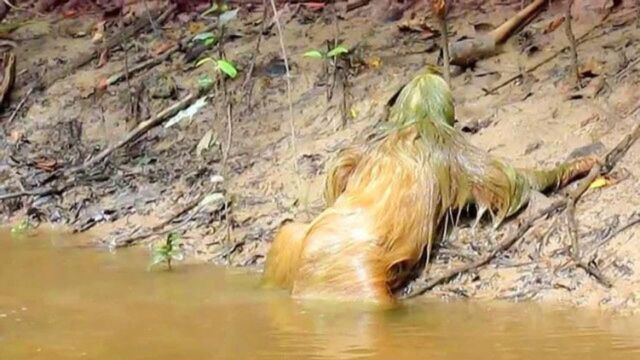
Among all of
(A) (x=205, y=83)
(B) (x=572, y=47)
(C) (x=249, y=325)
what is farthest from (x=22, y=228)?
(B) (x=572, y=47)

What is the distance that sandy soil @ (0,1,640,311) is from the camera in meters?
5.03

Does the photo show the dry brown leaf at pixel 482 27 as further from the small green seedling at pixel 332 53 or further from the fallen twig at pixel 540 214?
the fallen twig at pixel 540 214

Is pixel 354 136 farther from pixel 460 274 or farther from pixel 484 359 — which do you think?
pixel 484 359

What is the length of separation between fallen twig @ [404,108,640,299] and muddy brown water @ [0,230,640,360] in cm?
21

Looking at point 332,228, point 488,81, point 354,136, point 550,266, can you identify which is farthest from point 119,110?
point 550,266

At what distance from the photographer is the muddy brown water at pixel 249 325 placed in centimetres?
391

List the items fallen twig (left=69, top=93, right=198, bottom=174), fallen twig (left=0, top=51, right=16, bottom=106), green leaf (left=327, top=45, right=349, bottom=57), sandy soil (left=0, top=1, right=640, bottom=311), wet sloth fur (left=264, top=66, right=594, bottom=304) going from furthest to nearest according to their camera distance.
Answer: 1. fallen twig (left=0, top=51, right=16, bottom=106)
2. fallen twig (left=69, top=93, right=198, bottom=174)
3. green leaf (left=327, top=45, right=349, bottom=57)
4. sandy soil (left=0, top=1, right=640, bottom=311)
5. wet sloth fur (left=264, top=66, right=594, bottom=304)

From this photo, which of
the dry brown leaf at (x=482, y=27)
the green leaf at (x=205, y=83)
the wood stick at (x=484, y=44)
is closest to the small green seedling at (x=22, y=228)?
the green leaf at (x=205, y=83)

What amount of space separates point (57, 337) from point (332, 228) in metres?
1.38

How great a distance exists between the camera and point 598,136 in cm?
570

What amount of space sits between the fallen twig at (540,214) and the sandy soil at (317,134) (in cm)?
4

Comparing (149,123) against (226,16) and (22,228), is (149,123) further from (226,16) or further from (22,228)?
(22,228)

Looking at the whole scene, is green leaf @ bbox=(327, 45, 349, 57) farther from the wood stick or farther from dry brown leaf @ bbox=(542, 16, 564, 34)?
dry brown leaf @ bbox=(542, 16, 564, 34)

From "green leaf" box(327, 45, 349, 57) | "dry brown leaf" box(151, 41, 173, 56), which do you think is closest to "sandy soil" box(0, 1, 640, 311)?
"dry brown leaf" box(151, 41, 173, 56)
